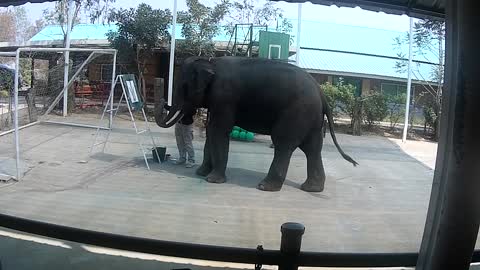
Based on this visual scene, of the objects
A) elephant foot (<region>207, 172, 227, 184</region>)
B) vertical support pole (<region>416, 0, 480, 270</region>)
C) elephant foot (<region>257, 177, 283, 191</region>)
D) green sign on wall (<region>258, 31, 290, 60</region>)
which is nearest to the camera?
vertical support pole (<region>416, 0, 480, 270</region>)

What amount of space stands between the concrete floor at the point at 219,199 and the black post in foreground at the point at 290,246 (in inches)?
96.2

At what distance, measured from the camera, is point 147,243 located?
3023mm

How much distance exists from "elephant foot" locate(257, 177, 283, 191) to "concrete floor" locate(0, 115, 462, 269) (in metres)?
0.13

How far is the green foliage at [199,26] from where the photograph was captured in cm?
1791

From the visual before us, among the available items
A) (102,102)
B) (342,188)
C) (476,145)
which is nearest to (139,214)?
(342,188)

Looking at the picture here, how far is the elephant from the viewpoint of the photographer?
325 inches

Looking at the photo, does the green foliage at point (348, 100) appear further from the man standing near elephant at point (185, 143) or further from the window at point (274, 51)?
the man standing near elephant at point (185, 143)

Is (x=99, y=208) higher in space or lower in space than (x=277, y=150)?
lower

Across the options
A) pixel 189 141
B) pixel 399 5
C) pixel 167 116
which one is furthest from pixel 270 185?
pixel 399 5

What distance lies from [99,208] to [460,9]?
5392mm

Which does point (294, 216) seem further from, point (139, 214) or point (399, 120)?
point (399, 120)

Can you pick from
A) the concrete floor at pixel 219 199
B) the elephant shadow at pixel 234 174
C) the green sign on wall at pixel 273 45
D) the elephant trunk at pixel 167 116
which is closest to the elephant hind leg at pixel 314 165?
the concrete floor at pixel 219 199

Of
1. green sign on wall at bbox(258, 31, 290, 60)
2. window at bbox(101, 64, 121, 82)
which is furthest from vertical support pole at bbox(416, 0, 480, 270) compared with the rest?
window at bbox(101, 64, 121, 82)

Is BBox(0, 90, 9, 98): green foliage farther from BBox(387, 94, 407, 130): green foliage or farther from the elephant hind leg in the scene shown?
BBox(387, 94, 407, 130): green foliage
